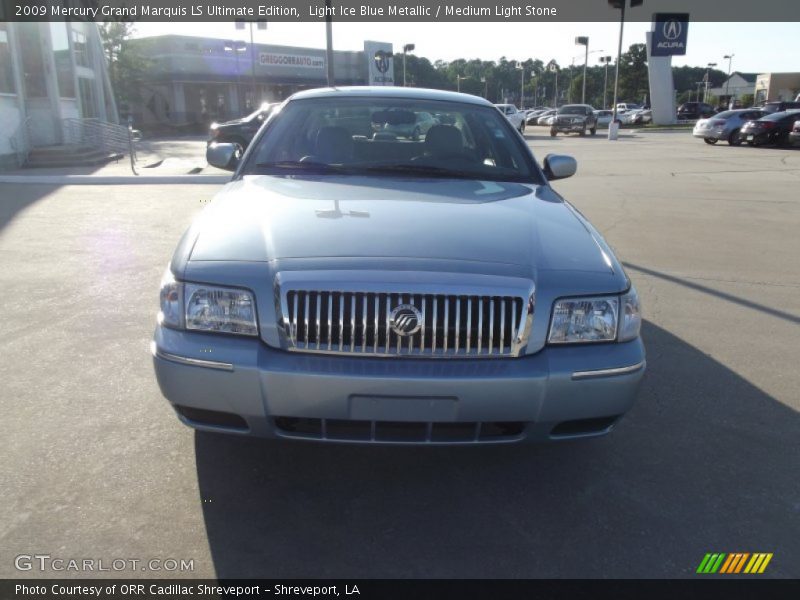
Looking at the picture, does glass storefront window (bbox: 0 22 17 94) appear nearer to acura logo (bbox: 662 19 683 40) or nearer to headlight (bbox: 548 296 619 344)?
headlight (bbox: 548 296 619 344)

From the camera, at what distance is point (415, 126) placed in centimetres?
430

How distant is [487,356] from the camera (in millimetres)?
2477

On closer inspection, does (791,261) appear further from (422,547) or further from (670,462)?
(422,547)

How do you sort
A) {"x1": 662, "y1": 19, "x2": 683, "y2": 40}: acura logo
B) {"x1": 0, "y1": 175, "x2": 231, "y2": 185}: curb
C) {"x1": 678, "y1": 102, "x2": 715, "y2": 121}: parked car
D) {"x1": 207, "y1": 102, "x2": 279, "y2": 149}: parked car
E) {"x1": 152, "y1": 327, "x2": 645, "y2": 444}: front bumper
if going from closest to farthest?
{"x1": 152, "y1": 327, "x2": 645, "y2": 444}: front bumper → {"x1": 0, "y1": 175, "x2": 231, "y2": 185}: curb → {"x1": 207, "y1": 102, "x2": 279, "y2": 149}: parked car → {"x1": 662, "y1": 19, "x2": 683, "y2": 40}: acura logo → {"x1": 678, "y1": 102, "x2": 715, "y2": 121}: parked car

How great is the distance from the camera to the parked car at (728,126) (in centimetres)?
2638

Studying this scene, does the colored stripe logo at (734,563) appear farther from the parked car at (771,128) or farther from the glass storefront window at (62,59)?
the parked car at (771,128)

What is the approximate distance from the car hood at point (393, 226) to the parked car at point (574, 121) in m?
34.5

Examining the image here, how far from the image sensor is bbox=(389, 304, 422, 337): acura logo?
2.41 metres

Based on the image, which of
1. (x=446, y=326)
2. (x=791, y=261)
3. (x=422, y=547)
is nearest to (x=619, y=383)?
(x=446, y=326)

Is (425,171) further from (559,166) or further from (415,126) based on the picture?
(559,166)

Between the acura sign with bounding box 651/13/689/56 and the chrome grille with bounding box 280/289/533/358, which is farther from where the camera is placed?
the acura sign with bounding box 651/13/689/56

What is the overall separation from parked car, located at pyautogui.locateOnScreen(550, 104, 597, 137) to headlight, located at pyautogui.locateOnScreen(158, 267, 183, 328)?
117ft

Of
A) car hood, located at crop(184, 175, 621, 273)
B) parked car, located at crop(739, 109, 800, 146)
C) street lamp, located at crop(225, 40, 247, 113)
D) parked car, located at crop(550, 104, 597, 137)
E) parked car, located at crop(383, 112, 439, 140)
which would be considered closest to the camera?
car hood, located at crop(184, 175, 621, 273)

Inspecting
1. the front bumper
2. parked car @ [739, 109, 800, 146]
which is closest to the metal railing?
the front bumper
